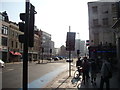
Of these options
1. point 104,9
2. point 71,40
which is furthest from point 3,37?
point 71,40

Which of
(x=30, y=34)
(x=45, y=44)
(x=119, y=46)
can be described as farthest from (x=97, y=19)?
(x=45, y=44)

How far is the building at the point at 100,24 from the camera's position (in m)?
35.4

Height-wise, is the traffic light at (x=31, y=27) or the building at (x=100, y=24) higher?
the building at (x=100, y=24)

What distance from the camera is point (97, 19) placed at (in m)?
37.5

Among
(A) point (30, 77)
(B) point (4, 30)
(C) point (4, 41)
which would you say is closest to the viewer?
(A) point (30, 77)

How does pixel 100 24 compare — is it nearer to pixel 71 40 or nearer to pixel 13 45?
pixel 71 40

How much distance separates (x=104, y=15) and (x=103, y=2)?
2.85m

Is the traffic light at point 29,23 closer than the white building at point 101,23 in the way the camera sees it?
Yes

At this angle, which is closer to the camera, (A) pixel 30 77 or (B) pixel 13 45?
(A) pixel 30 77

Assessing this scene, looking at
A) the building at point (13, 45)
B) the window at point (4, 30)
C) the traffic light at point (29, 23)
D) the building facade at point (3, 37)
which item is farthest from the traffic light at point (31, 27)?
the building at point (13, 45)

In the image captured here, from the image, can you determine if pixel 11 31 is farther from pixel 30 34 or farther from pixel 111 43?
pixel 30 34

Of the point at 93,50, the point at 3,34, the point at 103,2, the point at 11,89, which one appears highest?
the point at 103,2

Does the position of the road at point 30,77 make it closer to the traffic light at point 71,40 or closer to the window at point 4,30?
the traffic light at point 71,40

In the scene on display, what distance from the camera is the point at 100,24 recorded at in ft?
121
